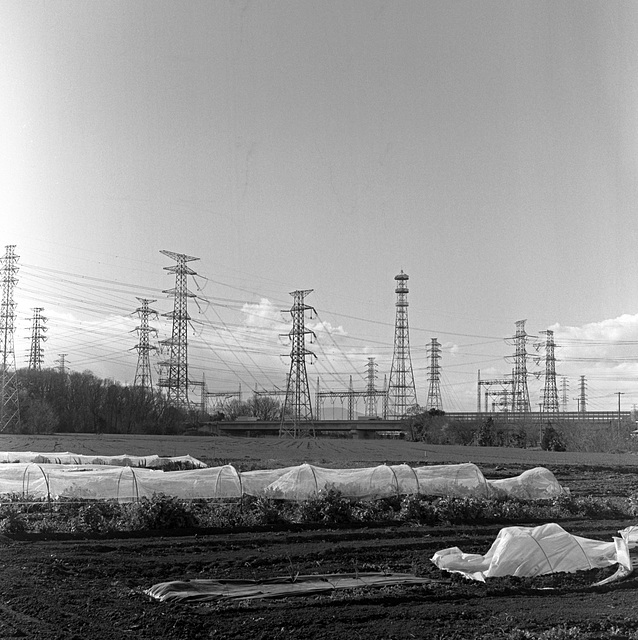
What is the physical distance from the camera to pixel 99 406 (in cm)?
7912

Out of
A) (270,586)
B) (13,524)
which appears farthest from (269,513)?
(270,586)

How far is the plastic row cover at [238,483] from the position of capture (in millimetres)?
20266

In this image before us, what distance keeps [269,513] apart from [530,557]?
763 centimetres

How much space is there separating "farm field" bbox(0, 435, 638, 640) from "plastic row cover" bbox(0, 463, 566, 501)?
3.54 metres

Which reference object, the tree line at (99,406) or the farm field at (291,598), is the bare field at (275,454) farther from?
the farm field at (291,598)

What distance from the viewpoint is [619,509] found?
22.0m

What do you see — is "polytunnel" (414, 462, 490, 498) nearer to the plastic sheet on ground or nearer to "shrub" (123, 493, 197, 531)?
"shrub" (123, 493, 197, 531)

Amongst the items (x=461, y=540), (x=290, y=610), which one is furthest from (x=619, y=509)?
(x=290, y=610)

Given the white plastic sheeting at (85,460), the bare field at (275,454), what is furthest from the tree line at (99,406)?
the white plastic sheeting at (85,460)

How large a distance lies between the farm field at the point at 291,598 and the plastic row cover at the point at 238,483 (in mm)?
3541

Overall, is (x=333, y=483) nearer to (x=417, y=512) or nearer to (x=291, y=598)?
(x=417, y=512)

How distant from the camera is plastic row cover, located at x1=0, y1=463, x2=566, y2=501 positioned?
20.3 m

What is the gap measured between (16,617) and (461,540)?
9.87m

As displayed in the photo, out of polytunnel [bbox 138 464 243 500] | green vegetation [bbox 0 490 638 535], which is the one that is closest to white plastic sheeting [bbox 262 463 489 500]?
green vegetation [bbox 0 490 638 535]
